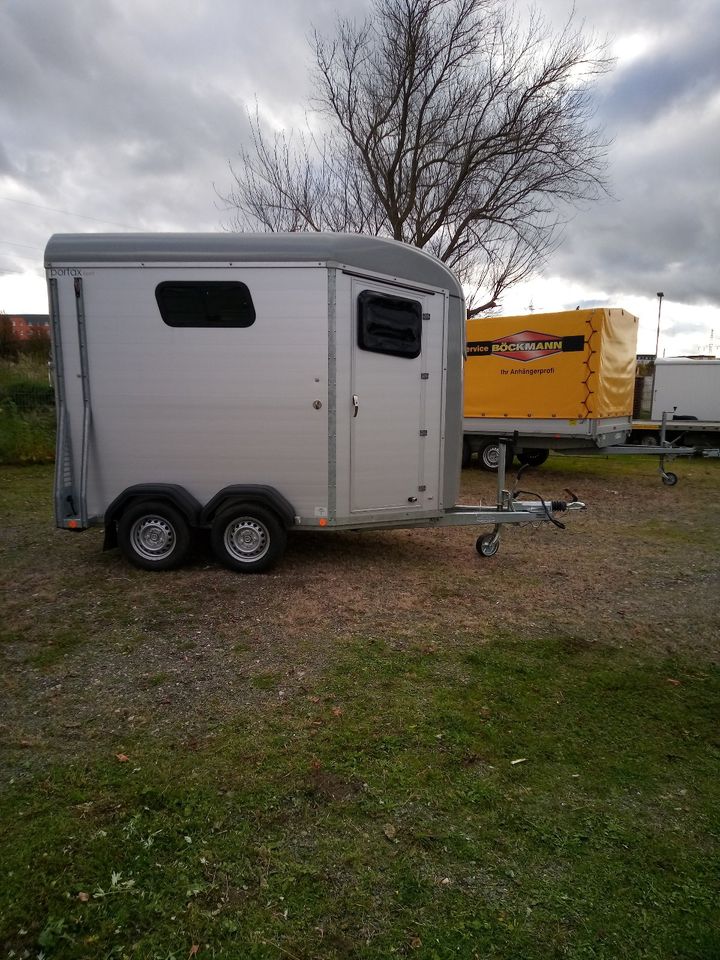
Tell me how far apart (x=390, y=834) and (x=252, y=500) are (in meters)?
3.52

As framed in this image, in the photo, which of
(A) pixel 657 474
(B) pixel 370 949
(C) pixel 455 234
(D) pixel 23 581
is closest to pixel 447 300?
(D) pixel 23 581

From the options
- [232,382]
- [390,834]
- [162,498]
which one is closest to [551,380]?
[232,382]

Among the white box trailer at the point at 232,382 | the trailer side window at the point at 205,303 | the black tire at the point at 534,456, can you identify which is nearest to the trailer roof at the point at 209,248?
the white box trailer at the point at 232,382

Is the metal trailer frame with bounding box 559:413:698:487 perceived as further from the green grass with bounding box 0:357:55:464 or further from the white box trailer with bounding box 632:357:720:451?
the green grass with bounding box 0:357:55:464

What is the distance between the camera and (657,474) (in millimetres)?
12922

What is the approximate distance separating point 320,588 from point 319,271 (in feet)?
9.28

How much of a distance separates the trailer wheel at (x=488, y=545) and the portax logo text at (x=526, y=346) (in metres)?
5.79

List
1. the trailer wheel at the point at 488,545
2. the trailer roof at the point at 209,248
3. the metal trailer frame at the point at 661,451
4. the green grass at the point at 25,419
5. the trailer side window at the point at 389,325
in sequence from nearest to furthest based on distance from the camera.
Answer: the trailer roof at the point at 209,248, the trailer side window at the point at 389,325, the trailer wheel at the point at 488,545, the metal trailer frame at the point at 661,451, the green grass at the point at 25,419

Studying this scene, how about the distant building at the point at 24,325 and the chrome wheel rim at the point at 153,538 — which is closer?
the chrome wheel rim at the point at 153,538

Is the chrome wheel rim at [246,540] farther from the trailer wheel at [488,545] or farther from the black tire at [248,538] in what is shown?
the trailer wheel at [488,545]

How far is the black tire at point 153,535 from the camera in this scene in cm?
565

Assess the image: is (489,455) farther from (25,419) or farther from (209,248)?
(25,419)

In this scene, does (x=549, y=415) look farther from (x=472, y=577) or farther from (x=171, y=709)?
(x=171, y=709)

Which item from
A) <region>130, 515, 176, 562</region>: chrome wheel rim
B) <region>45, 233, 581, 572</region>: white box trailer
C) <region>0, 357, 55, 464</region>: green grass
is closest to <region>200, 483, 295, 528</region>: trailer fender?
<region>45, 233, 581, 572</region>: white box trailer
